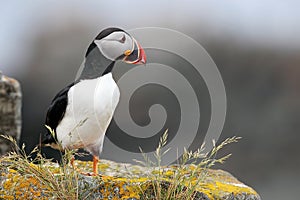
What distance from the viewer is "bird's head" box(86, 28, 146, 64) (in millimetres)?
3771

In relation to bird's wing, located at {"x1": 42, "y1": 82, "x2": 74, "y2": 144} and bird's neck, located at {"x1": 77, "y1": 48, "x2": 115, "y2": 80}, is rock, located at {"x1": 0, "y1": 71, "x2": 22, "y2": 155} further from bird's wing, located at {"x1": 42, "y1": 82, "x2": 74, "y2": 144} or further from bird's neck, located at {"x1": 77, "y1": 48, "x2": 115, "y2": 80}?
bird's neck, located at {"x1": 77, "y1": 48, "x2": 115, "y2": 80}

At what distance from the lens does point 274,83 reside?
18938 millimetres

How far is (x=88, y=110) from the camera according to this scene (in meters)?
3.95

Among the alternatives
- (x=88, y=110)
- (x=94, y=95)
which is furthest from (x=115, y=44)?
(x=88, y=110)

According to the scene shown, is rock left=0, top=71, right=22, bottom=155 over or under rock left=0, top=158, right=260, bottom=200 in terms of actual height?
under

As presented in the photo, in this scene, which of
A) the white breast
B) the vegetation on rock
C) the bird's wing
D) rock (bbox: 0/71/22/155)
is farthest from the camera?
rock (bbox: 0/71/22/155)

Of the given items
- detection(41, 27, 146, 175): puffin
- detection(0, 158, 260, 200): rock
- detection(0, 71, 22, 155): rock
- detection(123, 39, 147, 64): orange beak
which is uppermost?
detection(123, 39, 147, 64): orange beak

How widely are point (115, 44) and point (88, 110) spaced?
50 centimetres

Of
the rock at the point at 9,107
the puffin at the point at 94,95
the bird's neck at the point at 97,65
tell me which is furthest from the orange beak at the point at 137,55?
the rock at the point at 9,107

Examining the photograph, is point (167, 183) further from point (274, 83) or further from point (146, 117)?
point (274, 83)

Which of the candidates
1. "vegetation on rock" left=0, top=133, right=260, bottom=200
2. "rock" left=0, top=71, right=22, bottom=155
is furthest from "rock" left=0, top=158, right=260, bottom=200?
"rock" left=0, top=71, right=22, bottom=155

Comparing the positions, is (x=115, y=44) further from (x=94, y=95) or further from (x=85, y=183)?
(x=85, y=183)

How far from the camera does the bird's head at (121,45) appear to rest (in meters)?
3.77

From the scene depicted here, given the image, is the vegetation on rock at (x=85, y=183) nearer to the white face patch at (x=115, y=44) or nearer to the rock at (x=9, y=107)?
the white face patch at (x=115, y=44)
